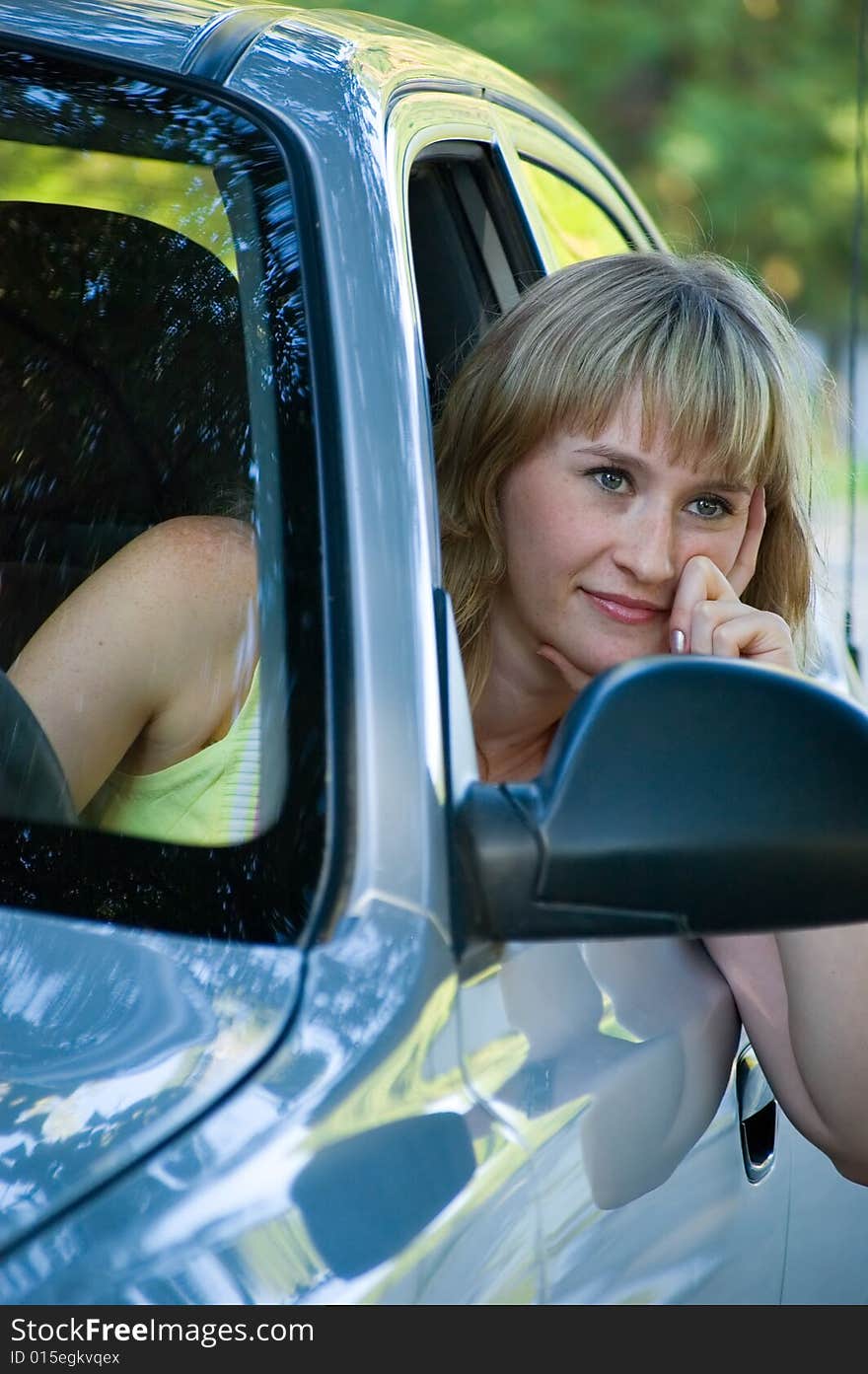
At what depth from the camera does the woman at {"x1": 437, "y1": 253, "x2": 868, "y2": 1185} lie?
5.34 ft

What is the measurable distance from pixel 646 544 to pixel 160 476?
532mm

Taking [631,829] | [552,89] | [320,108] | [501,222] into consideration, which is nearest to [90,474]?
[320,108]

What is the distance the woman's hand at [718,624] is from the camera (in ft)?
5.60

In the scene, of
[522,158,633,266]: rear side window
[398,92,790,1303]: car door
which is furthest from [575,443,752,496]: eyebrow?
[522,158,633,266]: rear side window

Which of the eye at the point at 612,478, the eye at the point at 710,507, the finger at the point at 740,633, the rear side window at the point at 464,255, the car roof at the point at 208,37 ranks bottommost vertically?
the finger at the point at 740,633

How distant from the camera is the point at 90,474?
56.5 inches

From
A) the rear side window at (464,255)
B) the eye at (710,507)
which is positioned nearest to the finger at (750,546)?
the eye at (710,507)

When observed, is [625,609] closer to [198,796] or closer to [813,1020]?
[813,1020]

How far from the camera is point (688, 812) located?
1.11 meters

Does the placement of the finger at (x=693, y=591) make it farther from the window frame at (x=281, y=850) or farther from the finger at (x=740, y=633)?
the window frame at (x=281, y=850)

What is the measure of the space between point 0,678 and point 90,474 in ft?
0.62

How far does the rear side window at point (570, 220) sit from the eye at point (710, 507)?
2.30 ft

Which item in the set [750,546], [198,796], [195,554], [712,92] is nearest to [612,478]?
[750,546]
